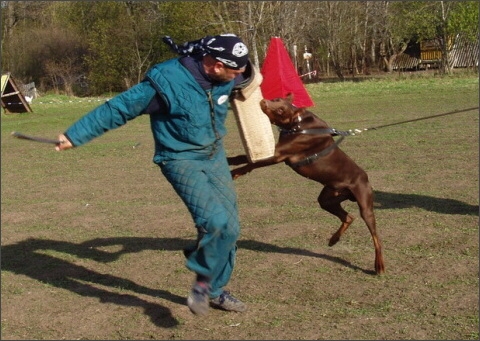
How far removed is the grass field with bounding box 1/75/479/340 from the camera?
4.85 meters

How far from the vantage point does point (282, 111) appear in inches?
238

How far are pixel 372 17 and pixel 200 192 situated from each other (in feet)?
124

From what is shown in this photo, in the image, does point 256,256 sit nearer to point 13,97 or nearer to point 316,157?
point 316,157

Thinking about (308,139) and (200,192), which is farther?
(308,139)

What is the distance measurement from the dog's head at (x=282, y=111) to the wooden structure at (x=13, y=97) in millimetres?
17121

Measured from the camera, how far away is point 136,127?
60.7ft

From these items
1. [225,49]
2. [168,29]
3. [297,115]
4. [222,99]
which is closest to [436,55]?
[168,29]

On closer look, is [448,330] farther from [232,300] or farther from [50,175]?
[50,175]

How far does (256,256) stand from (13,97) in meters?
17.6

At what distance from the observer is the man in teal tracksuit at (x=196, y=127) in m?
4.38

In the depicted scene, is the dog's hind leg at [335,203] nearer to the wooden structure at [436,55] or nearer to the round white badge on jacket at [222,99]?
the round white badge on jacket at [222,99]

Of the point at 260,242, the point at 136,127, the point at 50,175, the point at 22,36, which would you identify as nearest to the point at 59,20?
the point at 22,36

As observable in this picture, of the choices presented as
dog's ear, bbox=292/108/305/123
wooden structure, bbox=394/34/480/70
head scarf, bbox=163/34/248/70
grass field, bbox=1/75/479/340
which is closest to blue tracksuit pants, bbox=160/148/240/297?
grass field, bbox=1/75/479/340

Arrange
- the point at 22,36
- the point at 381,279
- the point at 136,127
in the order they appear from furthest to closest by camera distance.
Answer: the point at 22,36, the point at 136,127, the point at 381,279
